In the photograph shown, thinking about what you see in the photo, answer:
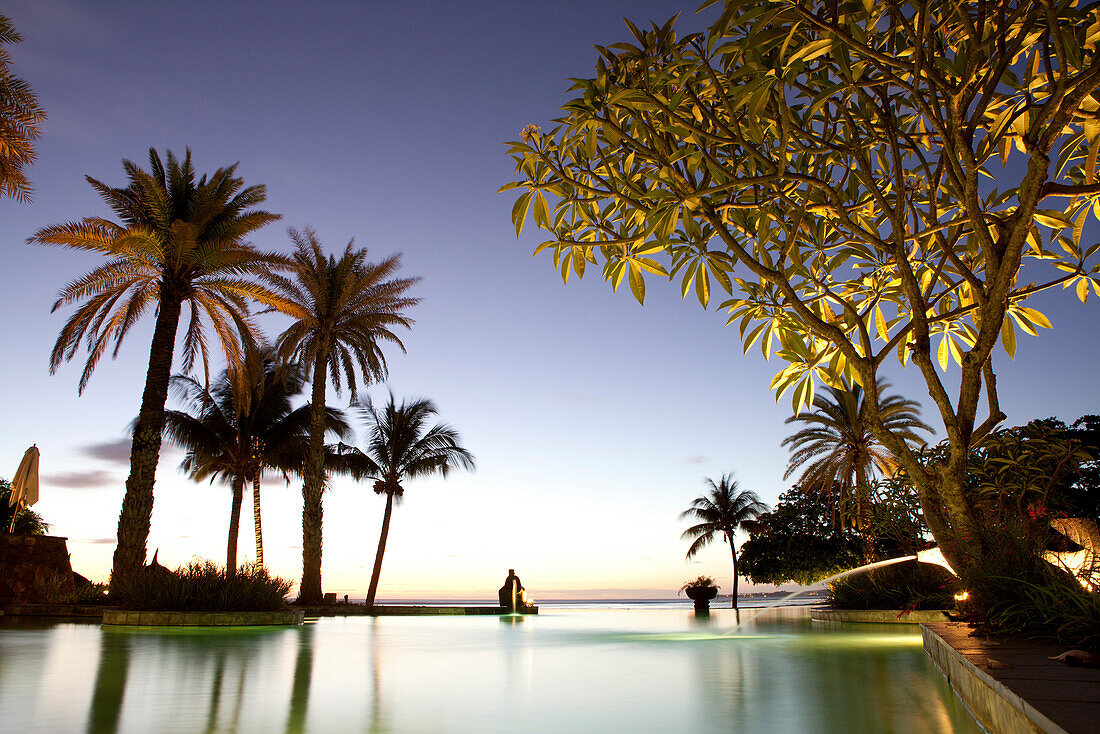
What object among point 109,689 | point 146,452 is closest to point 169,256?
point 146,452

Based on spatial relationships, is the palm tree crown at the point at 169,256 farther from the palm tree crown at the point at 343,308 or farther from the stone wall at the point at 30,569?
the stone wall at the point at 30,569

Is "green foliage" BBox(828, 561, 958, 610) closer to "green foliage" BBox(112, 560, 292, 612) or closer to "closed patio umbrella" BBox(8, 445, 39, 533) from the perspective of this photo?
"green foliage" BBox(112, 560, 292, 612)

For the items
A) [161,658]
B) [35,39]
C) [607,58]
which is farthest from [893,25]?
[35,39]

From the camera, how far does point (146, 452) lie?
13.0 metres

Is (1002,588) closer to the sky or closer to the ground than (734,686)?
closer to the sky

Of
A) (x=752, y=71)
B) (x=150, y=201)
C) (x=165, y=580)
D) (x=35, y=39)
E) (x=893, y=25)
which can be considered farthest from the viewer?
(x=150, y=201)

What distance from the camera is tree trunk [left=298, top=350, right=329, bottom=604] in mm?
19188

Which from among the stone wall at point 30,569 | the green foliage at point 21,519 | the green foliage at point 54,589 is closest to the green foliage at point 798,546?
the green foliage at point 54,589

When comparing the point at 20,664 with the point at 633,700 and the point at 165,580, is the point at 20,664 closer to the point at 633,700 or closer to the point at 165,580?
the point at 633,700

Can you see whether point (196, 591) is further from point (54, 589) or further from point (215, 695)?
point (54, 589)

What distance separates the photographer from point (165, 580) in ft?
36.5

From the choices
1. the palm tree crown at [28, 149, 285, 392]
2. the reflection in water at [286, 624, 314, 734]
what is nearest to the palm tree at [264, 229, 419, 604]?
the palm tree crown at [28, 149, 285, 392]

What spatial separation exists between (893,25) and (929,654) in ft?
18.6

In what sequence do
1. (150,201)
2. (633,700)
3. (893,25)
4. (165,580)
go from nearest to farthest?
(893,25), (633,700), (165,580), (150,201)
